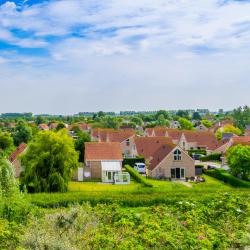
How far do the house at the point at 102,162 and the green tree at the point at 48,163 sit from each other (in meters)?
7.30

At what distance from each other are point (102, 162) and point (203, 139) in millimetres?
34482

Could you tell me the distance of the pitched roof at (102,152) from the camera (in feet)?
158

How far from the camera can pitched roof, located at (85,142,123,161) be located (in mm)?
48125

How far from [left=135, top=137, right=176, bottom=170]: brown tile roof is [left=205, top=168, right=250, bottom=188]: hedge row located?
21.8 ft

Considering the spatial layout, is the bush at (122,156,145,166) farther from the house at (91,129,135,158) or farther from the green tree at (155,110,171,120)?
the green tree at (155,110,171,120)

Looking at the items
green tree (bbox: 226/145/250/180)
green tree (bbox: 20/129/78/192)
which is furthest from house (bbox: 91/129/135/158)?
green tree (bbox: 20/129/78/192)

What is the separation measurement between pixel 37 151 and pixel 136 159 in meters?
20.8

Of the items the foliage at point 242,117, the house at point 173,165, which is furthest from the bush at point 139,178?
the foliage at point 242,117

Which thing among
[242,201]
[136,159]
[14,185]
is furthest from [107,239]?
[136,159]

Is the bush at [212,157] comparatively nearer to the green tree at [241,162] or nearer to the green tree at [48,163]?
the green tree at [241,162]

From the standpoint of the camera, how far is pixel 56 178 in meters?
36.9

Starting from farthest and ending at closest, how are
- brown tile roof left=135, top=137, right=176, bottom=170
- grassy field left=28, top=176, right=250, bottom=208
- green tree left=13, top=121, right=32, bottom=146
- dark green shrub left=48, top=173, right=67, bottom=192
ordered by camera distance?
1. green tree left=13, top=121, right=32, bottom=146
2. brown tile roof left=135, top=137, right=176, bottom=170
3. dark green shrub left=48, top=173, right=67, bottom=192
4. grassy field left=28, top=176, right=250, bottom=208

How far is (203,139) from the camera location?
76.8 metres

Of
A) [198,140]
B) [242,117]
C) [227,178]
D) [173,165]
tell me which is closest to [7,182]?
[173,165]
